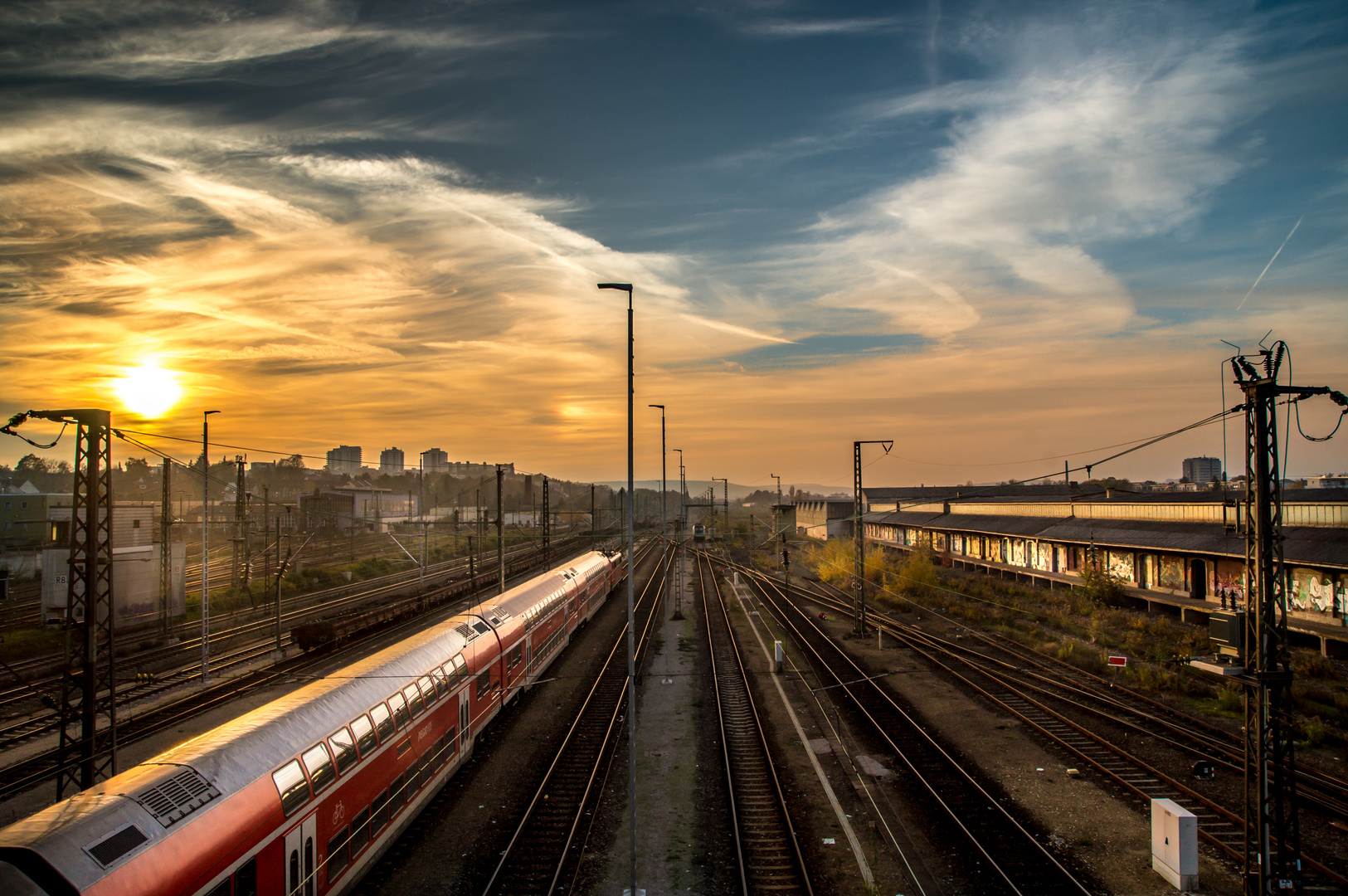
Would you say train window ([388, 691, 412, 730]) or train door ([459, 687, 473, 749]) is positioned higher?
train window ([388, 691, 412, 730])

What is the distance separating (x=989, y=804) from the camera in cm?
1497

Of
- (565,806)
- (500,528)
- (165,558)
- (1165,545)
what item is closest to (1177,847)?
(565,806)

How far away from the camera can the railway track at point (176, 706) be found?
16.5 meters

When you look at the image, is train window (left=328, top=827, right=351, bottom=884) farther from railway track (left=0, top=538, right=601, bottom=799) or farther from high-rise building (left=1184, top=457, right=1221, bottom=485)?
high-rise building (left=1184, top=457, right=1221, bottom=485)

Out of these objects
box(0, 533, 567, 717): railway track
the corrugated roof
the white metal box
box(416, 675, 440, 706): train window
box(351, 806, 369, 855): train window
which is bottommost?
box(0, 533, 567, 717): railway track

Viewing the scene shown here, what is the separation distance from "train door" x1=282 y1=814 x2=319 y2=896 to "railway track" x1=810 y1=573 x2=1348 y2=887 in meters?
15.7

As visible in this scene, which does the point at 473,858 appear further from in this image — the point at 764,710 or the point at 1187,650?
the point at 1187,650

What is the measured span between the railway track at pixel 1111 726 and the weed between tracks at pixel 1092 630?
1756mm

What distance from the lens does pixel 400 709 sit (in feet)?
43.3

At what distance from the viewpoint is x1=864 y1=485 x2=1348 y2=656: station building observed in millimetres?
26828

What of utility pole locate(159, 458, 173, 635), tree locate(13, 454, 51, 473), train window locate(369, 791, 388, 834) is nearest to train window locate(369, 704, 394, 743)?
train window locate(369, 791, 388, 834)

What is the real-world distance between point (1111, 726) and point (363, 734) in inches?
805

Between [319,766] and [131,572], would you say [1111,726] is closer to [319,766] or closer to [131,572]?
[319,766]

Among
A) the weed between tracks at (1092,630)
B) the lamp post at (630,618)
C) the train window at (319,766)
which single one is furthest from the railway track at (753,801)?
the weed between tracks at (1092,630)
